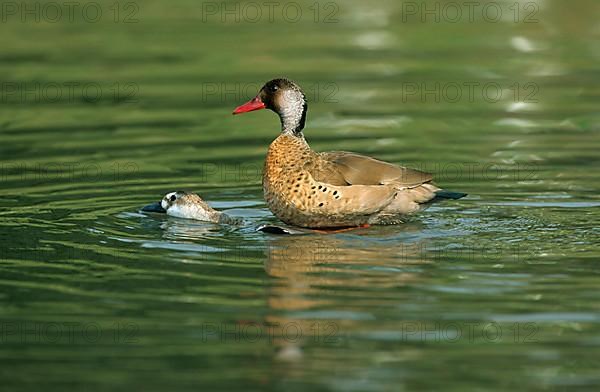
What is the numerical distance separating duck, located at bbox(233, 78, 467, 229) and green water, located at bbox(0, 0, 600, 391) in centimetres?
24

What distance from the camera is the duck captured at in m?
11.1

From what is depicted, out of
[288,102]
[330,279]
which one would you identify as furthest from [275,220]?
[330,279]

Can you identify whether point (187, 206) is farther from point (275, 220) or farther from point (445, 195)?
point (445, 195)

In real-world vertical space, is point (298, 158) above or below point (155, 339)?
above

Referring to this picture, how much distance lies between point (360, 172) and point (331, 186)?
293 millimetres

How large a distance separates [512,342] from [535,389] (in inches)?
31.3

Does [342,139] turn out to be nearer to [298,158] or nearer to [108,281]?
[298,158]

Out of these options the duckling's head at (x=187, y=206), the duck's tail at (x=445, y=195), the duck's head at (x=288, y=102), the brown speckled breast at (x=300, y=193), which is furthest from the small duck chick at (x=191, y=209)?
the duck's tail at (x=445, y=195)

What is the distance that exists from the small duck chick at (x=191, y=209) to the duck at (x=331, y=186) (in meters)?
0.46

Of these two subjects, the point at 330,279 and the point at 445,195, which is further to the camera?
the point at 445,195

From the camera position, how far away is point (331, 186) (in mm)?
11070

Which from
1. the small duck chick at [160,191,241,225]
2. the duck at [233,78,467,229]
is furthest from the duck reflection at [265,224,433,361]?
the small duck chick at [160,191,241,225]

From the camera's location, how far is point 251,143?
49.2ft

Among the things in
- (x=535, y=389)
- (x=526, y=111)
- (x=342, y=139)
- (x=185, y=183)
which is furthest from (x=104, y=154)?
(x=535, y=389)
